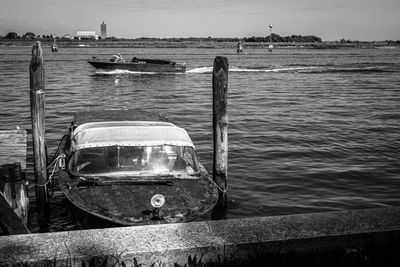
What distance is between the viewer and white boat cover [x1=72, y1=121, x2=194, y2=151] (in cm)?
867

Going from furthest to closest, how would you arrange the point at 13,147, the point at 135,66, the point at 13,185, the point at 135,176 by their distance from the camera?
1. the point at 135,66
2. the point at 13,147
3. the point at 13,185
4. the point at 135,176

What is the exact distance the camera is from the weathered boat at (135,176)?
25.0 feet

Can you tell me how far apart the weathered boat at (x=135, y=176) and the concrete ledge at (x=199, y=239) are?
2.50 metres

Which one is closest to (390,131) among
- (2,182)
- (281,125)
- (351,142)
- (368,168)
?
(351,142)

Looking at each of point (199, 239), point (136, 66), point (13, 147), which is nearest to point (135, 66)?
point (136, 66)

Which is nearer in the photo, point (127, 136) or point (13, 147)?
point (127, 136)

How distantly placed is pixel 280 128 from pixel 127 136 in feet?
45.7

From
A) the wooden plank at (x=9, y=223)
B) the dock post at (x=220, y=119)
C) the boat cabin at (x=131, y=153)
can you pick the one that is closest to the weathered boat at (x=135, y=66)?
the dock post at (x=220, y=119)

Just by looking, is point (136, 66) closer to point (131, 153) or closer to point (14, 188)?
point (14, 188)

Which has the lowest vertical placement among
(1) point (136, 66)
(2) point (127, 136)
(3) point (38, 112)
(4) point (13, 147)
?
(4) point (13, 147)

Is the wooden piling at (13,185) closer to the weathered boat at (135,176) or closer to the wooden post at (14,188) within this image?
the wooden post at (14,188)

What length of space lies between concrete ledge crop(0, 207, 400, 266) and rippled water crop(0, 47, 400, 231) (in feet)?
18.0

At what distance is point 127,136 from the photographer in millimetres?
8844

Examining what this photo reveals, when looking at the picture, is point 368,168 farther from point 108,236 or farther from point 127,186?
point 108,236
